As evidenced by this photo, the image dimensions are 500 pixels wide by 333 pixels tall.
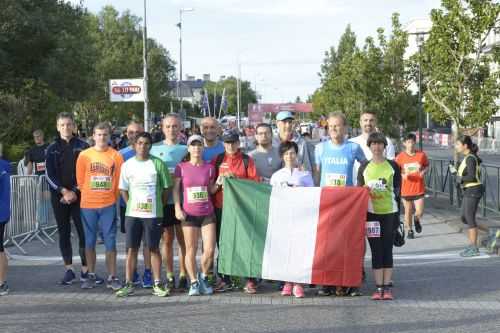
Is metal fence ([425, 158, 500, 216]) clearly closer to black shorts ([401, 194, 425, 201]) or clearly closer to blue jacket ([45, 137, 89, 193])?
black shorts ([401, 194, 425, 201])

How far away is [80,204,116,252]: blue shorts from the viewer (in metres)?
8.73

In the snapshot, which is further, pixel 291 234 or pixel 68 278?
pixel 68 278

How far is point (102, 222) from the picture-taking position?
8758 millimetres

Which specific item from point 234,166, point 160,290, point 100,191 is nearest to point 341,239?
point 234,166

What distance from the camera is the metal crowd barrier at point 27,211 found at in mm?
12867

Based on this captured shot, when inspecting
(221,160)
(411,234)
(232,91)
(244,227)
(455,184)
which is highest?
(232,91)

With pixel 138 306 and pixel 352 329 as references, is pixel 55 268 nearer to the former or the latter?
pixel 138 306

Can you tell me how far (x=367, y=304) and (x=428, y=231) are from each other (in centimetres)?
645

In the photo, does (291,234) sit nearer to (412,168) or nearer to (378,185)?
(378,185)

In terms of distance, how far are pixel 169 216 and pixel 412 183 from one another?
647 centimetres

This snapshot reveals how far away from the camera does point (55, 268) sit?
10289 millimetres

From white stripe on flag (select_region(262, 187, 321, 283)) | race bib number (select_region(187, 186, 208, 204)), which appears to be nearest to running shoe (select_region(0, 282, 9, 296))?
race bib number (select_region(187, 186, 208, 204))

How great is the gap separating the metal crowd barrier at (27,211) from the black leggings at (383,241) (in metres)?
6.52

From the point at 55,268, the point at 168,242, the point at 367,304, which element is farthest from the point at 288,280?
the point at 55,268
